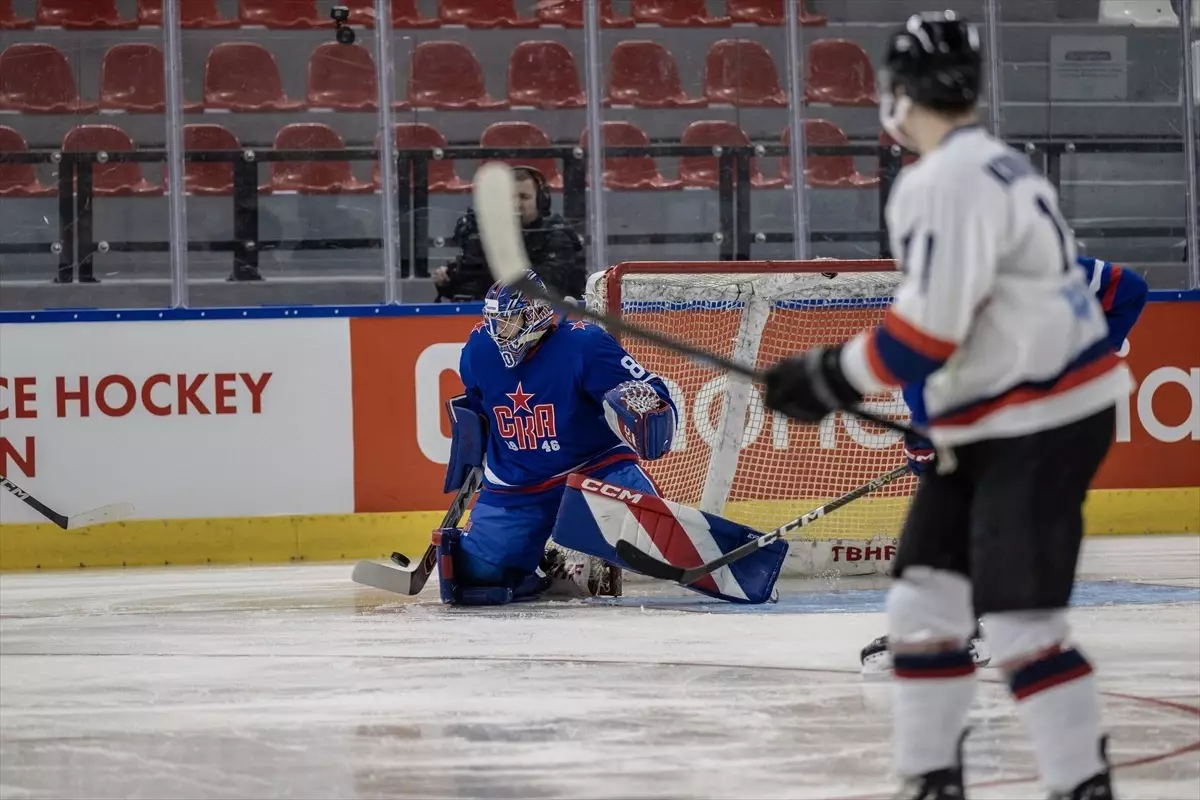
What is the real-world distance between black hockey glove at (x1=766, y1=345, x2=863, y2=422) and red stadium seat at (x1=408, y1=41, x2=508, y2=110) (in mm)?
4617

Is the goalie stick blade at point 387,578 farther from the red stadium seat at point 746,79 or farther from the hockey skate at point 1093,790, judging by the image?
the hockey skate at point 1093,790

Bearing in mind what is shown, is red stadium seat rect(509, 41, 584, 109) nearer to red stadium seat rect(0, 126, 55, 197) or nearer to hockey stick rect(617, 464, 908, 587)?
red stadium seat rect(0, 126, 55, 197)

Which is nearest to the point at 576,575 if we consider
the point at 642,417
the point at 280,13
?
the point at 642,417

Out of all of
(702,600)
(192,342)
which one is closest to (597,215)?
(192,342)

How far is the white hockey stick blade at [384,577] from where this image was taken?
5.08 metres

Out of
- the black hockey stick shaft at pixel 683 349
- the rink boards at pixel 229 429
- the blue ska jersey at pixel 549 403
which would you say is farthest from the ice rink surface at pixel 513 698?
the rink boards at pixel 229 429

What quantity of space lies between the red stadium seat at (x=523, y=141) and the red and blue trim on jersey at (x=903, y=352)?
14.8 feet

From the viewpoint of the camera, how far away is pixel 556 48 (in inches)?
258

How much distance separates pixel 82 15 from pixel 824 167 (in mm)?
2825

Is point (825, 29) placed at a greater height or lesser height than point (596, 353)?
greater

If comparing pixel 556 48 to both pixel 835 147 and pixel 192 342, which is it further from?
pixel 192 342

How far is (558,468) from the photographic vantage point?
194 inches

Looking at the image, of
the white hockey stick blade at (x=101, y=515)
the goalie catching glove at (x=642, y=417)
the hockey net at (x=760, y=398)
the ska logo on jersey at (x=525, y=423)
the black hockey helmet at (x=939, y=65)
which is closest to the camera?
the black hockey helmet at (x=939, y=65)

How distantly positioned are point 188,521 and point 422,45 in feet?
6.42
